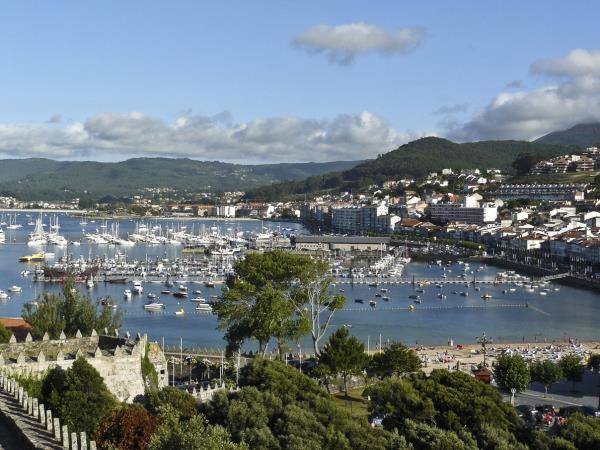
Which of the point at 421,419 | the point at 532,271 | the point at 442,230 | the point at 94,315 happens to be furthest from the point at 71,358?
the point at 442,230

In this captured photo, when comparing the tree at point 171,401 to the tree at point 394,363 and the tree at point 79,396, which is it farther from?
the tree at point 394,363

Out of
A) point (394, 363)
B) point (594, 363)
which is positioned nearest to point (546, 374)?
point (394, 363)

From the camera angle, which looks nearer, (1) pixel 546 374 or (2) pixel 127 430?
(2) pixel 127 430

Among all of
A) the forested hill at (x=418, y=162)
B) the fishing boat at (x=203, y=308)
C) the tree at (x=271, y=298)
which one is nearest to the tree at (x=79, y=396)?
the tree at (x=271, y=298)

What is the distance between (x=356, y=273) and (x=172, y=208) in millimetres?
97550

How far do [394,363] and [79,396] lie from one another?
9.21 m

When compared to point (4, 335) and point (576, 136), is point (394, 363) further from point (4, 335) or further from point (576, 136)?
point (576, 136)

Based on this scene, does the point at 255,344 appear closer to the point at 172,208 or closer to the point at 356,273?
the point at 356,273

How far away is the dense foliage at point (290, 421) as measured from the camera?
33.7ft

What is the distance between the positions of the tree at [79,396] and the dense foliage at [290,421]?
164 centimetres

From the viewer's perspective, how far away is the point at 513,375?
17391 mm

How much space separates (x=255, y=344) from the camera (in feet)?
83.5

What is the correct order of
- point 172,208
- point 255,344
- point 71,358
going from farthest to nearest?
point 172,208
point 255,344
point 71,358

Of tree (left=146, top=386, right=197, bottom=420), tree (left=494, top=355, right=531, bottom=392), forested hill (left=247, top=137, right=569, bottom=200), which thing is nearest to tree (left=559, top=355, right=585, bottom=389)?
tree (left=494, top=355, right=531, bottom=392)
